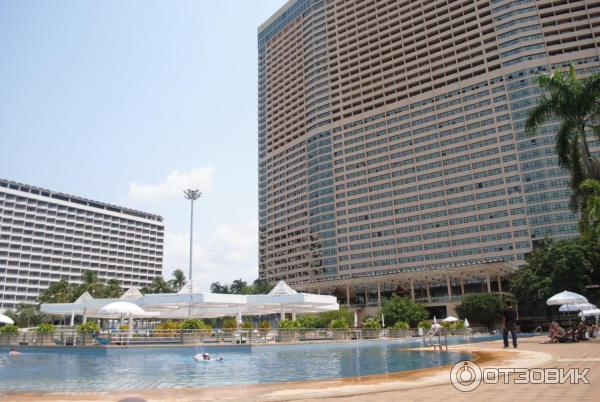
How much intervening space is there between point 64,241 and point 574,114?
132m

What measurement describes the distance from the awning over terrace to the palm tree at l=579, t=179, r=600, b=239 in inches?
870

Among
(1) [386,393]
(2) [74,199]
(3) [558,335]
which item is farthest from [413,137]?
(2) [74,199]

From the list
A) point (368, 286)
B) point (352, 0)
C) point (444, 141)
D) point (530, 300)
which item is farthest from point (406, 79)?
point (530, 300)

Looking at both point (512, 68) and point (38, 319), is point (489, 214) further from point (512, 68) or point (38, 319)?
point (38, 319)

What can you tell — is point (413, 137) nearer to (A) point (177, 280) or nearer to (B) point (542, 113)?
(A) point (177, 280)

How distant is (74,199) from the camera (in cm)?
13362

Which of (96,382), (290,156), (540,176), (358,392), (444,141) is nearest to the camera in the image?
(358,392)

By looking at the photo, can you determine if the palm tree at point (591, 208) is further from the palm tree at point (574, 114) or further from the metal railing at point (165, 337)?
the metal railing at point (165, 337)

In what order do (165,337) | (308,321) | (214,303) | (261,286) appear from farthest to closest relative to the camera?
1. (261,286)
2. (308,321)
3. (214,303)
4. (165,337)

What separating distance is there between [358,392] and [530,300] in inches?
2200

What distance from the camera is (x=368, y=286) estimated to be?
91.8 meters

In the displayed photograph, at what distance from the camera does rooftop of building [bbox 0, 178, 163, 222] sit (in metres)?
119

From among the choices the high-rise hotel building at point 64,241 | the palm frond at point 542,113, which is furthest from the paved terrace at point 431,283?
the high-rise hotel building at point 64,241

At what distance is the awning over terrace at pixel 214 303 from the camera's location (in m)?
36.0
